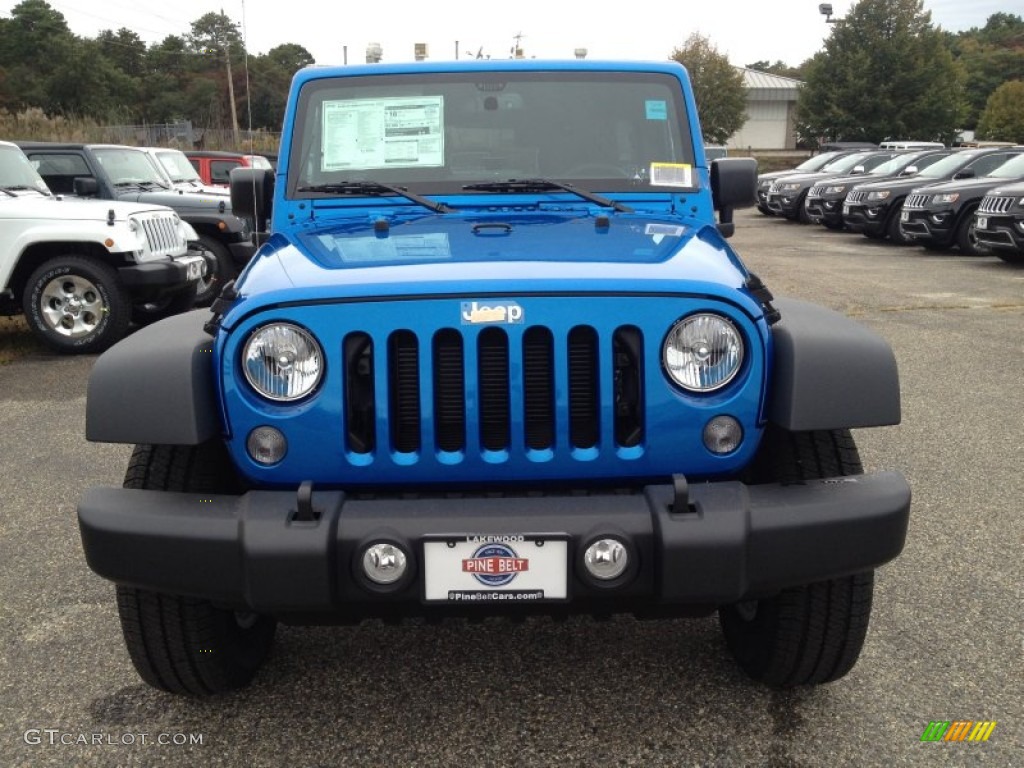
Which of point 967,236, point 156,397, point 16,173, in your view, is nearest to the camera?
point 156,397

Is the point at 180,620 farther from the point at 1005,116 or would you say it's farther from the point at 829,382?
the point at 1005,116

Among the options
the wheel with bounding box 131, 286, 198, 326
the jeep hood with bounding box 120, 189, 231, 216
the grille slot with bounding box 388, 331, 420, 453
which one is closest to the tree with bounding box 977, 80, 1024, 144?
the jeep hood with bounding box 120, 189, 231, 216

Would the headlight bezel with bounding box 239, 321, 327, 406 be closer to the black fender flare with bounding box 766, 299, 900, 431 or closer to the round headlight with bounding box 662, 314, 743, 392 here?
the round headlight with bounding box 662, 314, 743, 392

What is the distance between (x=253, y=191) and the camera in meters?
3.73

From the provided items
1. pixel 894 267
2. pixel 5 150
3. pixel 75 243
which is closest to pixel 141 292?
pixel 75 243

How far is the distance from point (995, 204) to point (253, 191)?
11899 millimetres

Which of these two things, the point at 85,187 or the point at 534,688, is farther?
the point at 85,187

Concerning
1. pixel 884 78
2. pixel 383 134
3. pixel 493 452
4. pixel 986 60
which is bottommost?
pixel 493 452

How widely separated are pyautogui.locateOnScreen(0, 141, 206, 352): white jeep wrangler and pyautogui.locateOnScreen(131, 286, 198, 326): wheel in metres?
1.00

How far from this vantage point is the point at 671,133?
3.62 m

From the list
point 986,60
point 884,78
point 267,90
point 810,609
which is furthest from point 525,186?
point 986,60

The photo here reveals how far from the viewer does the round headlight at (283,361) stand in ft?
7.51

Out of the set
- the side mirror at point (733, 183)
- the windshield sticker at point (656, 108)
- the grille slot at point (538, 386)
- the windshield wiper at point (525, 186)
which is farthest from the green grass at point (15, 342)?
the grille slot at point (538, 386)

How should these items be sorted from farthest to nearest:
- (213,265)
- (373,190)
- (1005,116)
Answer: (1005,116) → (213,265) → (373,190)
